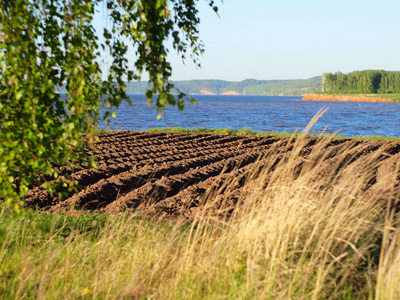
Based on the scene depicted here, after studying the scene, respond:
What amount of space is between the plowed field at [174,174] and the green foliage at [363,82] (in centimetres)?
11962

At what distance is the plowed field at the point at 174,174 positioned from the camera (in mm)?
6715

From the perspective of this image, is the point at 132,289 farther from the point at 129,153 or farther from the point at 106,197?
the point at 129,153

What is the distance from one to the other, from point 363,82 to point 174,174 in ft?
421

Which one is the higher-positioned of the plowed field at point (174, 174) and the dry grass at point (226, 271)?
the dry grass at point (226, 271)

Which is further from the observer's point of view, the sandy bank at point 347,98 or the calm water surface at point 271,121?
the sandy bank at point 347,98

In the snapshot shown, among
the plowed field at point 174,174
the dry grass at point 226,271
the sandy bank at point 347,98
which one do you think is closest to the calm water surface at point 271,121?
the plowed field at point 174,174

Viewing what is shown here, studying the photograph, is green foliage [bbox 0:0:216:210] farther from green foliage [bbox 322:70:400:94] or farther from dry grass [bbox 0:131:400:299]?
green foliage [bbox 322:70:400:94]

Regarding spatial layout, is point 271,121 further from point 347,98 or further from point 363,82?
point 363,82

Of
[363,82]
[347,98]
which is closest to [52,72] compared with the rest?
[347,98]

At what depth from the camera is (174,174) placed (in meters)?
9.64

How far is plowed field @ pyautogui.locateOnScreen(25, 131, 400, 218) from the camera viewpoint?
6715 millimetres

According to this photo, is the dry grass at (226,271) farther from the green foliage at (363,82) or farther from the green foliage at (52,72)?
the green foliage at (363,82)

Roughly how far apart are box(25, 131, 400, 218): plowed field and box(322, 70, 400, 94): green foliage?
119616mm

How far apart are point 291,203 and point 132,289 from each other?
1806mm
